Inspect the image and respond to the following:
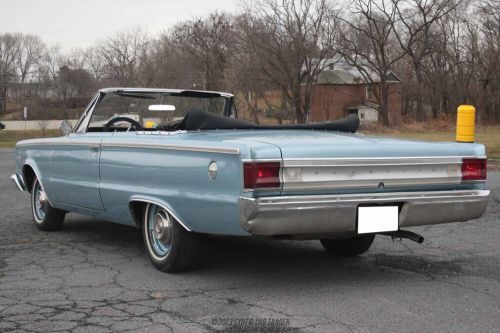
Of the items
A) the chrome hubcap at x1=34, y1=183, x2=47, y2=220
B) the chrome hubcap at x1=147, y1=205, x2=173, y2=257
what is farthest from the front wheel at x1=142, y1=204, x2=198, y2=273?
the chrome hubcap at x1=34, y1=183, x2=47, y2=220

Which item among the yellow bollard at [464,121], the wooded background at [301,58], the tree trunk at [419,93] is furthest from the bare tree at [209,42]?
the yellow bollard at [464,121]

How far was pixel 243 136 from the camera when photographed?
15.6ft

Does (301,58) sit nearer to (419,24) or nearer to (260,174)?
(419,24)

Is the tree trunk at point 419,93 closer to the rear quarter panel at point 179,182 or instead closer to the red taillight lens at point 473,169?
the red taillight lens at point 473,169

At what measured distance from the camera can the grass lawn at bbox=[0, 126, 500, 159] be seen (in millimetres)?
22444

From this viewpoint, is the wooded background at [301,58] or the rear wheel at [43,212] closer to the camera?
the rear wheel at [43,212]

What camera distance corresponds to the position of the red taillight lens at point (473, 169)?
480 cm

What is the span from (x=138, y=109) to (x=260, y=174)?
2849 millimetres

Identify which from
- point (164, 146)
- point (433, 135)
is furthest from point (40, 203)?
point (433, 135)

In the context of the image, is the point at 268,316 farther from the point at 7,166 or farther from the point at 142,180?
the point at 7,166

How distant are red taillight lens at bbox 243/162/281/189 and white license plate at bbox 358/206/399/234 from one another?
0.71 metres

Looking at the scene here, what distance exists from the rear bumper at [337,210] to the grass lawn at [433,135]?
12.0 meters

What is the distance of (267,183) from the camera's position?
13.2 ft

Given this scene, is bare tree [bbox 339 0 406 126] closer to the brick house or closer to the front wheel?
the brick house
